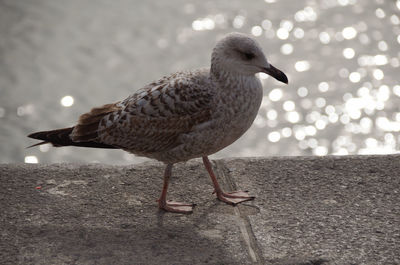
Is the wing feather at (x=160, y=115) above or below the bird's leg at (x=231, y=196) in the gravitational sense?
above

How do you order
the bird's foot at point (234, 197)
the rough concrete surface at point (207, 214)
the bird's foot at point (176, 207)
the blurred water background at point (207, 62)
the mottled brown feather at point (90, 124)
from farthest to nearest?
the blurred water background at point (207, 62), the mottled brown feather at point (90, 124), the bird's foot at point (234, 197), the bird's foot at point (176, 207), the rough concrete surface at point (207, 214)

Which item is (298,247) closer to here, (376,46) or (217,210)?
(217,210)

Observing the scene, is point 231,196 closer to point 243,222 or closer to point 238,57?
point 243,222

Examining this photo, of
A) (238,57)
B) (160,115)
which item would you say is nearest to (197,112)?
(160,115)

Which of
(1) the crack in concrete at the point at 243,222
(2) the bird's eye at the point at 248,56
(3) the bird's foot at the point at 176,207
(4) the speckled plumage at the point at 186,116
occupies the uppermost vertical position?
(2) the bird's eye at the point at 248,56

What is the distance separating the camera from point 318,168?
4918mm

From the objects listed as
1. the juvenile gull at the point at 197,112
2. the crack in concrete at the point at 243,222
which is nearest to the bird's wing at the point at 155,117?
the juvenile gull at the point at 197,112

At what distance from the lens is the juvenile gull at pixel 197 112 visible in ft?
14.6

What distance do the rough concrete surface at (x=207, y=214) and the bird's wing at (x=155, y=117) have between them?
352 millimetres

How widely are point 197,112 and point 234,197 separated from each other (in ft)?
2.16

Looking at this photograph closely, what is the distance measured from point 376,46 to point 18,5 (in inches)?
232

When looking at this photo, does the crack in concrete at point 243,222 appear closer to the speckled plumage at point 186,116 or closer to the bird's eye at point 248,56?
the speckled plumage at point 186,116

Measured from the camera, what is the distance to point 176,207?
4457mm

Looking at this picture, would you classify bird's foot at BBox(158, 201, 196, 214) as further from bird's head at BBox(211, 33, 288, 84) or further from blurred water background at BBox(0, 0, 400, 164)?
blurred water background at BBox(0, 0, 400, 164)
